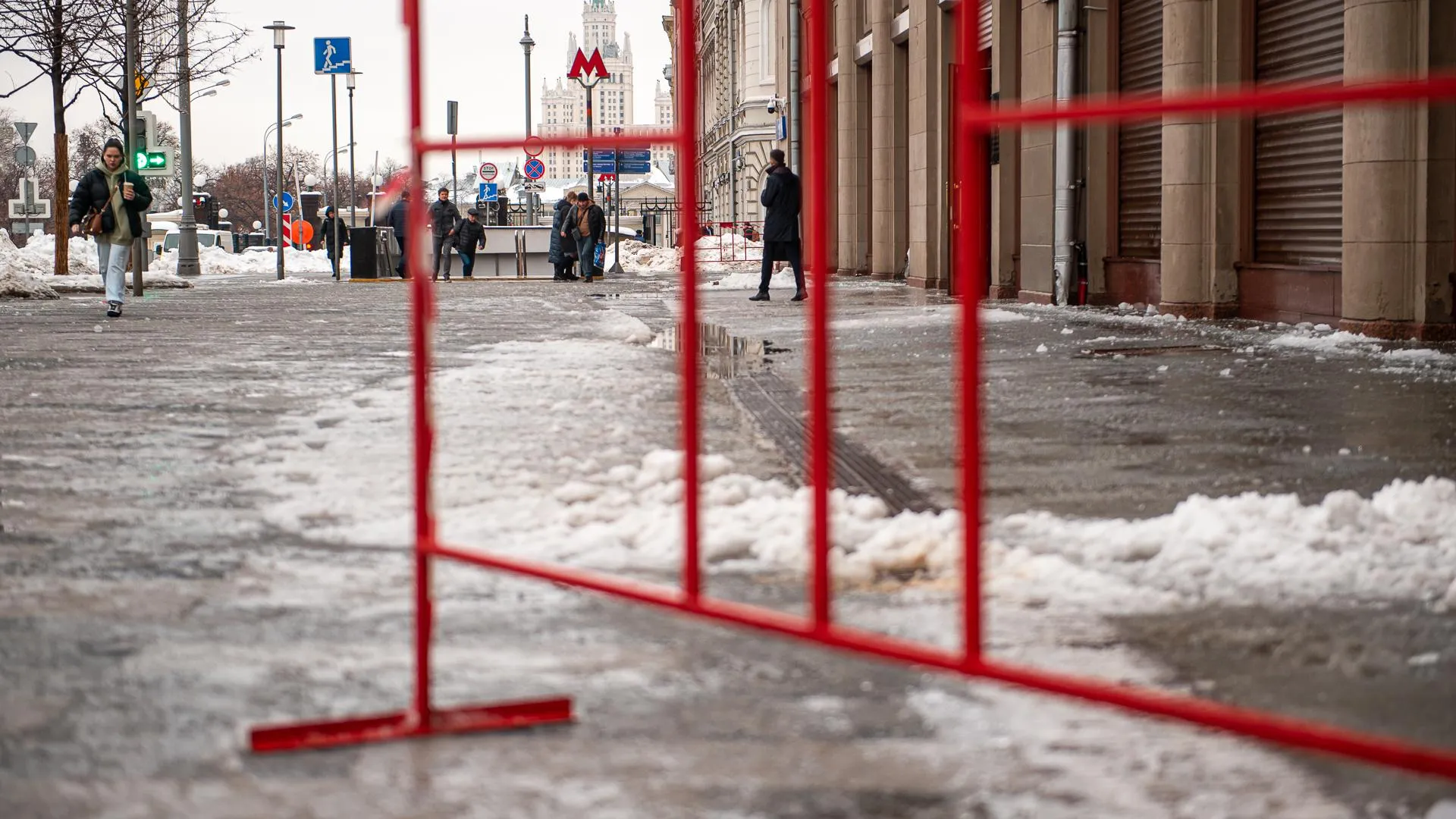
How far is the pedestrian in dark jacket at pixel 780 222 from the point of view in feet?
69.1

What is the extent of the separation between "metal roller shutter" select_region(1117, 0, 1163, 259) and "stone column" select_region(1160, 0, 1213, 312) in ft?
2.94

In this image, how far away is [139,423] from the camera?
859 cm

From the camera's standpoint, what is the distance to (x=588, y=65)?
436 cm

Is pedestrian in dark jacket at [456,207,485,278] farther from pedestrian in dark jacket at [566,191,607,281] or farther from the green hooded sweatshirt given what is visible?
the green hooded sweatshirt

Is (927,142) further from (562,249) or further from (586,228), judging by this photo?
(562,249)

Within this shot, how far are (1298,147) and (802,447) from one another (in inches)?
345

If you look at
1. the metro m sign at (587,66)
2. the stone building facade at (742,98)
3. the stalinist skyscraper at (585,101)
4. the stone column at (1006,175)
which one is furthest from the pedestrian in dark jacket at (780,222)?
the stone building facade at (742,98)

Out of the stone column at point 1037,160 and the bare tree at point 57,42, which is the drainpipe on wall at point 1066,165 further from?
the bare tree at point 57,42

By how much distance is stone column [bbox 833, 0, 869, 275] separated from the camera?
105 ft

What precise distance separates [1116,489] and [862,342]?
25.9 ft

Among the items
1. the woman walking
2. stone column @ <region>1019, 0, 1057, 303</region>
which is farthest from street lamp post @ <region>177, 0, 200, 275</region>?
stone column @ <region>1019, 0, 1057, 303</region>

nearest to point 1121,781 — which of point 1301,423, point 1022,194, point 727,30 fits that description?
point 1301,423

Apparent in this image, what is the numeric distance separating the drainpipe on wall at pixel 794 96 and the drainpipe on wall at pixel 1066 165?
1461 centimetres

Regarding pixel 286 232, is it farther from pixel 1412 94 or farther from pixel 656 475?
pixel 1412 94
